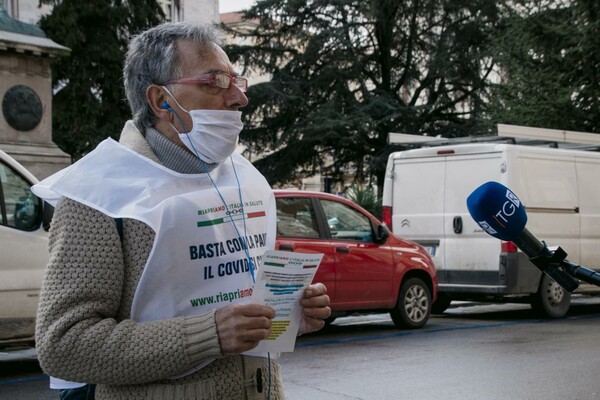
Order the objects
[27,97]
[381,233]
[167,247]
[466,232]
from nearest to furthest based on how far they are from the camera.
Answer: [167,247]
[381,233]
[466,232]
[27,97]

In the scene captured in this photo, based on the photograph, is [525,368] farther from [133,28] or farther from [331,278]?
[133,28]

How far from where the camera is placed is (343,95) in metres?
29.5

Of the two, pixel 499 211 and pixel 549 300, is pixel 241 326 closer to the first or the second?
pixel 499 211

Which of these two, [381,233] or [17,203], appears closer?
[17,203]

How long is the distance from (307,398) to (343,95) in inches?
909

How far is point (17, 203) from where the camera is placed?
319 inches

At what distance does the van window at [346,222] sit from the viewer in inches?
425

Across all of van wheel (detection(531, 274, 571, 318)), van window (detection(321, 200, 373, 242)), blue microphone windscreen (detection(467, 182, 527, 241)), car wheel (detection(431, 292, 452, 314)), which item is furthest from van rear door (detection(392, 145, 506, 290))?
blue microphone windscreen (detection(467, 182, 527, 241))

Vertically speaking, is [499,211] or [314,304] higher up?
[499,211]

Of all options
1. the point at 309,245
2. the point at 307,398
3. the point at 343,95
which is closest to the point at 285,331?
the point at 307,398

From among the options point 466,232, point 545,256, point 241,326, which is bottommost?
point 466,232

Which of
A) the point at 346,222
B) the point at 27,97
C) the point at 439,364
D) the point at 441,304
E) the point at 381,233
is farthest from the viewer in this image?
the point at 27,97

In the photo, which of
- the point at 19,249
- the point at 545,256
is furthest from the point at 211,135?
the point at 19,249

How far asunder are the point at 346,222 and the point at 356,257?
0.48 meters
